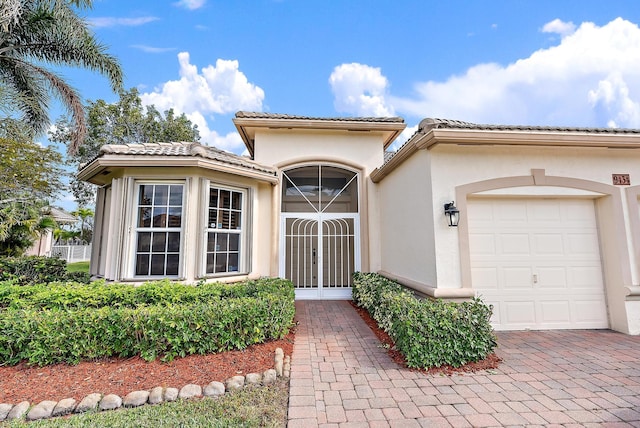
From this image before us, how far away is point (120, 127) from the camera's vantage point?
19047 millimetres

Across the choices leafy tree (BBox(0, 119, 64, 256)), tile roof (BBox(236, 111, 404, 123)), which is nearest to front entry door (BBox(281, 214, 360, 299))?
tile roof (BBox(236, 111, 404, 123))

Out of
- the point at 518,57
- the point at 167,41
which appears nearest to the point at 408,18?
the point at 518,57

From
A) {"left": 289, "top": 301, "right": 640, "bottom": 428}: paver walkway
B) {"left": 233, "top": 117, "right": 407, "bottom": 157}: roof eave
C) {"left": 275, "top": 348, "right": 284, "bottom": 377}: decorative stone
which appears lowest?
{"left": 289, "top": 301, "right": 640, "bottom": 428}: paver walkway

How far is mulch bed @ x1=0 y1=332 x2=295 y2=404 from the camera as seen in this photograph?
3.50 metres

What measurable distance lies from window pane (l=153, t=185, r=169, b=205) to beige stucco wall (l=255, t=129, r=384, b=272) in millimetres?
3124

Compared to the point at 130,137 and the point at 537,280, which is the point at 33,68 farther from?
the point at 537,280

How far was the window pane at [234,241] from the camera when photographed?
295 inches

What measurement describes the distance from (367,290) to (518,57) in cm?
965

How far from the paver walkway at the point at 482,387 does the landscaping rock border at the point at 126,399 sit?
68 centimetres

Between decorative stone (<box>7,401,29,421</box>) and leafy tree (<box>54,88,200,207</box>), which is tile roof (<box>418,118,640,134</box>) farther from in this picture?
leafy tree (<box>54,88,200,207</box>)

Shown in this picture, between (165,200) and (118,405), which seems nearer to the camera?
(118,405)

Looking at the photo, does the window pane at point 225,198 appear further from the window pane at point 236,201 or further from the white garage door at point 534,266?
the white garage door at point 534,266

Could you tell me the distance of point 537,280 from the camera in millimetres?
5832

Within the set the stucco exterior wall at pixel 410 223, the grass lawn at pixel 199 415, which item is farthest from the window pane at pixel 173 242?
the stucco exterior wall at pixel 410 223
